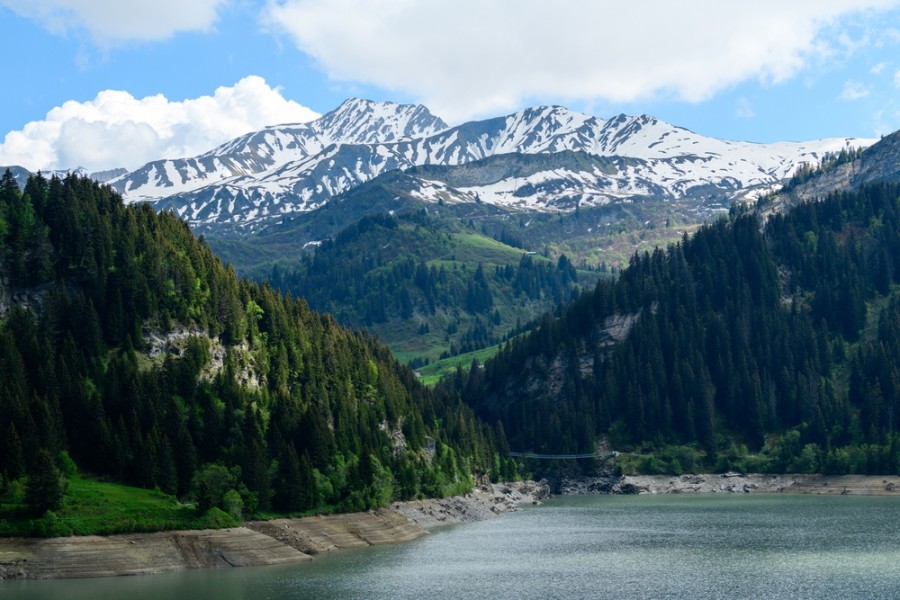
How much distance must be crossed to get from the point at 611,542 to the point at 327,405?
5669cm

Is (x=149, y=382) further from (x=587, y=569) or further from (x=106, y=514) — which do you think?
(x=587, y=569)

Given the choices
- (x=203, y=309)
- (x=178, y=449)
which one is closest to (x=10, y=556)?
(x=178, y=449)

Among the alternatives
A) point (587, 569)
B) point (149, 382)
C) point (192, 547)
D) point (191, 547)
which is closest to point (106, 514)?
point (191, 547)

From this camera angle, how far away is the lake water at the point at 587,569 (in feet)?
378

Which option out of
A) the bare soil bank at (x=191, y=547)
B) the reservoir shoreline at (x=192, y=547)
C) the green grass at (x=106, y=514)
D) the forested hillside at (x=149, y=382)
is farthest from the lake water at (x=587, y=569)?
the forested hillside at (x=149, y=382)

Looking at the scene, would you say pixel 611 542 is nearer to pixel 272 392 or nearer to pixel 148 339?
pixel 272 392

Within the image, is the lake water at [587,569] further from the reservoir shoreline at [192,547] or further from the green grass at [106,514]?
the green grass at [106,514]

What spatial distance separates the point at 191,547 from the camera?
5320 inches

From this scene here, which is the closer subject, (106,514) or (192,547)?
(106,514)

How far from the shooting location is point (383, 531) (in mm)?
169000

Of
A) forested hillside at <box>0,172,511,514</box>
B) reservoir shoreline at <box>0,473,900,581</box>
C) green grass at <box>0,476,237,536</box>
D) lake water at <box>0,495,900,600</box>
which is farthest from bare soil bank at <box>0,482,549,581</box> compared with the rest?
forested hillside at <box>0,172,511,514</box>

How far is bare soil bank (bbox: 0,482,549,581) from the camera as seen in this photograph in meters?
123

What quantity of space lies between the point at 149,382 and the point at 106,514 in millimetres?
34417

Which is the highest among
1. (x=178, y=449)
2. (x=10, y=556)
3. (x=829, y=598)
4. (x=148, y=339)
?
(x=148, y=339)
